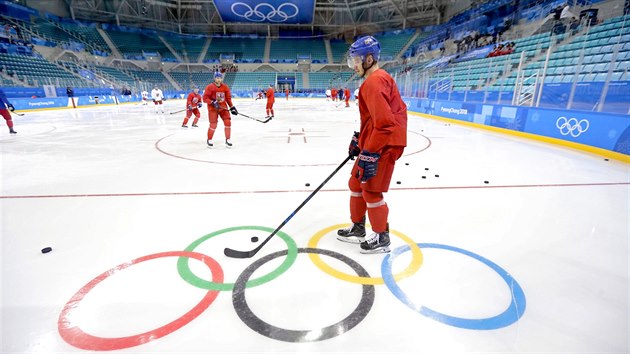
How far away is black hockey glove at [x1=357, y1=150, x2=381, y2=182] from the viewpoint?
2.06m

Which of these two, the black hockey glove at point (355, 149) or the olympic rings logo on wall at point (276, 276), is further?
the black hockey glove at point (355, 149)

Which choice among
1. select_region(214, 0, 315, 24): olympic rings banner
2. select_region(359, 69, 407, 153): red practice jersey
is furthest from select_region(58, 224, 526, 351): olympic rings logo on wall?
select_region(214, 0, 315, 24): olympic rings banner

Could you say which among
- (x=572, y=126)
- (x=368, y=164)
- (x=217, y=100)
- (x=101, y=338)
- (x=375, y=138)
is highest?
(x=217, y=100)

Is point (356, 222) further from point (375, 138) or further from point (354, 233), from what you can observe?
point (375, 138)

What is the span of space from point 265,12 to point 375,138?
3729cm

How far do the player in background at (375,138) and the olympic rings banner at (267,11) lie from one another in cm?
3318

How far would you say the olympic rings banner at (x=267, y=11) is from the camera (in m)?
31.1

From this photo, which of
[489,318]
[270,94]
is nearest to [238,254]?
[489,318]

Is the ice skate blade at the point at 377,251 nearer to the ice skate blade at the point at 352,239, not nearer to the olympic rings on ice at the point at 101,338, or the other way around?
the ice skate blade at the point at 352,239

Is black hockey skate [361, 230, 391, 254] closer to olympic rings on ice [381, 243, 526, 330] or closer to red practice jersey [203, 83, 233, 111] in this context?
olympic rings on ice [381, 243, 526, 330]

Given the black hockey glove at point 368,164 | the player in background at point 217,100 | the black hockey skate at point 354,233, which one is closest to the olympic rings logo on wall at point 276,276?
the black hockey skate at point 354,233

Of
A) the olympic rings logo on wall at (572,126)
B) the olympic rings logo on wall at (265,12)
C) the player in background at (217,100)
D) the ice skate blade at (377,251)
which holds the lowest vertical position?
the ice skate blade at (377,251)

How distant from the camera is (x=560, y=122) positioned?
22.5ft

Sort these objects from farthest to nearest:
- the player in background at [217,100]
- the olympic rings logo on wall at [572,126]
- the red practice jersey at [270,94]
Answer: the red practice jersey at [270,94]
the player in background at [217,100]
the olympic rings logo on wall at [572,126]
